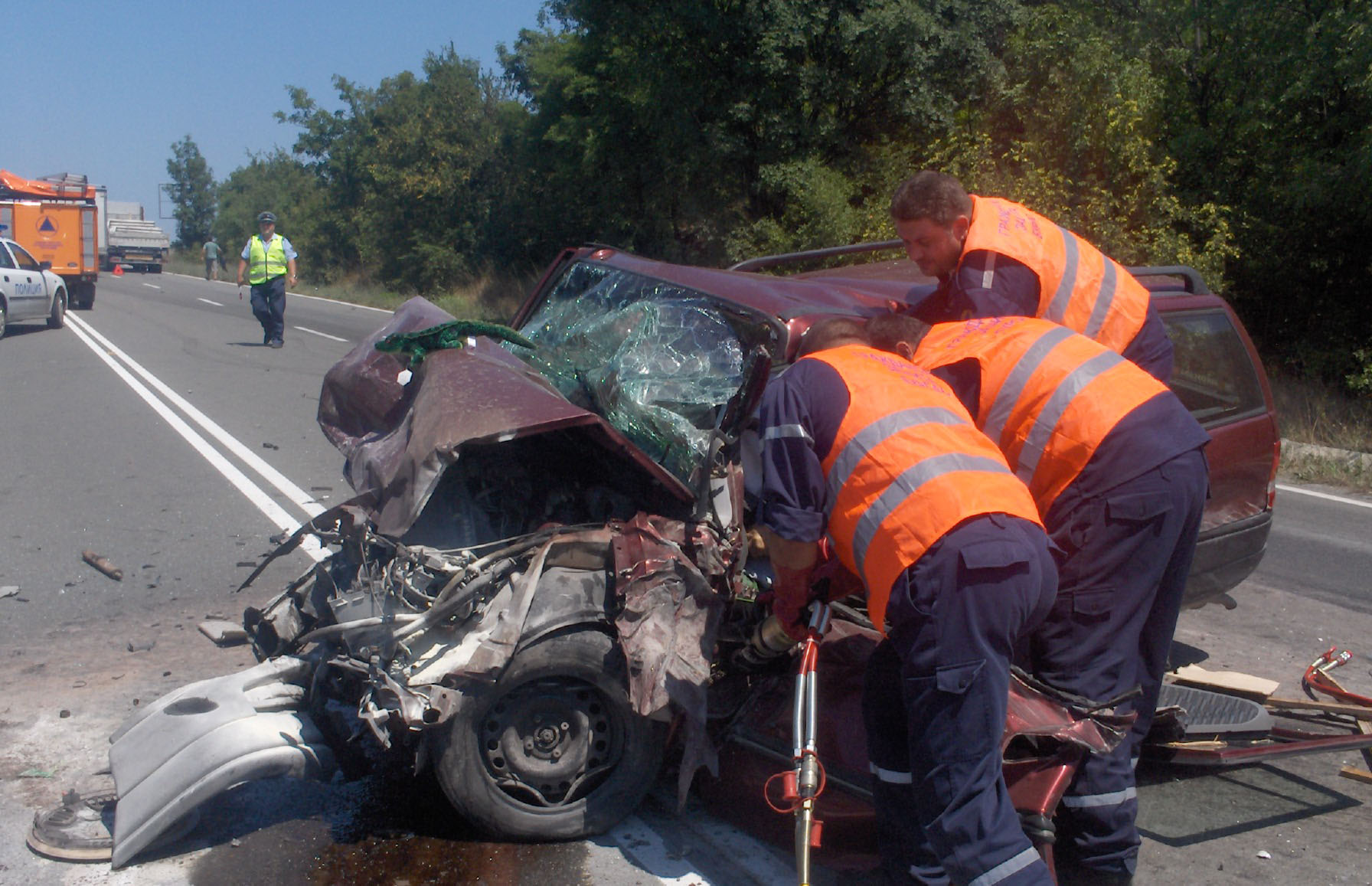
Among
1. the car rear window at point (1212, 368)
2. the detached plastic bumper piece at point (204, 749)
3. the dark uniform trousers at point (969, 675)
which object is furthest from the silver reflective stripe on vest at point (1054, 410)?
the detached plastic bumper piece at point (204, 749)

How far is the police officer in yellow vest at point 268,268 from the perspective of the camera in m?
14.6

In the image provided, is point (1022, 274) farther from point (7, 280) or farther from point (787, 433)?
point (7, 280)

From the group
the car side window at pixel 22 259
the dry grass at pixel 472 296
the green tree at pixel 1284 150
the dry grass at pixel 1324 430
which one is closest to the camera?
the dry grass at pixel 1324 430

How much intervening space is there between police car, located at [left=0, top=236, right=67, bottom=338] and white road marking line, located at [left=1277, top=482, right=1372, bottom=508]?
17570mm

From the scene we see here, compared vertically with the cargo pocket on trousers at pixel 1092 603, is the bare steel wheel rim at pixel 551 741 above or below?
below

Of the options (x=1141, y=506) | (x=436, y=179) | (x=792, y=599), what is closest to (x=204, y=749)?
(x=792, y=599)

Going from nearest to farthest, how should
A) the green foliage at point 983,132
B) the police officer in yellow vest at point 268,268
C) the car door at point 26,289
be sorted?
1. the green foliage at point 983,132
2. the police officer in yellow vest at point 268,268
3. the car door at point 26,289

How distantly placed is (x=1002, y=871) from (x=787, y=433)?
1096 mm

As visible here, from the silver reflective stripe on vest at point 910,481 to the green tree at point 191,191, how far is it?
321ft

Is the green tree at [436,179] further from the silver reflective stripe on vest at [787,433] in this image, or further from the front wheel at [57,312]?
the silver reflective stripe on vest at [787,433]

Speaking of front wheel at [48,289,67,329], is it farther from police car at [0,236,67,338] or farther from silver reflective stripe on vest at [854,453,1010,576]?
silver reflective stripe on vest at [854,453,1010,576]

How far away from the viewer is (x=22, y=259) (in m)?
19.4

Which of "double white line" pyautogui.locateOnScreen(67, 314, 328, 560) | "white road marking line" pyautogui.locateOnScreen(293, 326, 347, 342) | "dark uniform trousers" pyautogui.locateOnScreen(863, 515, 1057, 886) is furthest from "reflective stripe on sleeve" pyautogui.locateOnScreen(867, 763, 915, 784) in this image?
"white road marking line" pyautogui.locateOnScreen(293, 326, 347, 342)

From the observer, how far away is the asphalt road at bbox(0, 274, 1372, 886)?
127 inches
